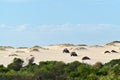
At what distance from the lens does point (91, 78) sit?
1789 centimetres

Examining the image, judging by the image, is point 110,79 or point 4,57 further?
point 4,57

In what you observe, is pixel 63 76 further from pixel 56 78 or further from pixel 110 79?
pixel 110 79

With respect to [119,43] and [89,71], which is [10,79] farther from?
[119,43]

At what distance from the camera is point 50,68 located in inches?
822

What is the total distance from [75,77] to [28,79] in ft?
7.44

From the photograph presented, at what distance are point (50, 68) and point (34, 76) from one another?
10.1 ft

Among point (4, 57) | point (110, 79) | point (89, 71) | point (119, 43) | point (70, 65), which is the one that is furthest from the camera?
point (119, 43)

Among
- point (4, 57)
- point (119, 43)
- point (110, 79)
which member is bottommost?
point (110, 79)

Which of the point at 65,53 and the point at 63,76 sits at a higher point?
the point at 65,53

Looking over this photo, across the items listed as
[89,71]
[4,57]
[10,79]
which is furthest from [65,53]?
[10,79]


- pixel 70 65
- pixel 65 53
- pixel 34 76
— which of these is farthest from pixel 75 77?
pixel 65 53

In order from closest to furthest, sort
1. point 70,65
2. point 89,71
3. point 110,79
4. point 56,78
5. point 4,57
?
1. point 110,79
2. point 56,78
3. point 89,71
4. point 70,65
5. point 4,57

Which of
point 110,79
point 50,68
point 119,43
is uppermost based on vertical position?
point 119,43

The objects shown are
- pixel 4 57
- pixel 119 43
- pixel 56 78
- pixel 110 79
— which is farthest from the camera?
pixel 119 43
